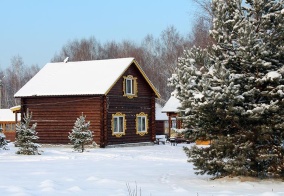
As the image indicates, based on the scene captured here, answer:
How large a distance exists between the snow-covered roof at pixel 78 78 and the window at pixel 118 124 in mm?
2466

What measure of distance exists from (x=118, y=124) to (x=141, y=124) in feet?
9.27

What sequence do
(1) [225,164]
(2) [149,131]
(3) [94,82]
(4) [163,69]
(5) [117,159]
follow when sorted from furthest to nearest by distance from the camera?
(4) [163,69] → (2) [149,131] → (3) [94,82] → (5) [117,159] → (1) [225,164]

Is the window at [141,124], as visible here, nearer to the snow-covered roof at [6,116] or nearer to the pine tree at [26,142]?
the pine tree at [26,142]

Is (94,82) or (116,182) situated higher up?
(94,82)

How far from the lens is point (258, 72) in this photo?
1389 centimetres

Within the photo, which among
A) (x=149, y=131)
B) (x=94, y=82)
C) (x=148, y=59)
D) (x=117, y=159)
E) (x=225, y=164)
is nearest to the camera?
(x=225, y=164)

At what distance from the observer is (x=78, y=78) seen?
3369 cm

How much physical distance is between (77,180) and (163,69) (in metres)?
59.4

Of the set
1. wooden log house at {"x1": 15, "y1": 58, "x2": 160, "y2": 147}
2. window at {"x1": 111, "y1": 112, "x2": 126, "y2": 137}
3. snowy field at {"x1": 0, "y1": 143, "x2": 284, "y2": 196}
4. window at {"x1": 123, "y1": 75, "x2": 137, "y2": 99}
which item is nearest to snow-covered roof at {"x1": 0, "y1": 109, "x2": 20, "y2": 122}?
wooden log house at {"x1": 15, "y1": 58, "x2": 160, "y2": 147}

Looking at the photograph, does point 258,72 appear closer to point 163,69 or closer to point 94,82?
point 94,82

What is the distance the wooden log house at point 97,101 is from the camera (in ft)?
103

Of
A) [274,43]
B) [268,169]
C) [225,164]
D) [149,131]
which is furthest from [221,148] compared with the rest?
[149,131]

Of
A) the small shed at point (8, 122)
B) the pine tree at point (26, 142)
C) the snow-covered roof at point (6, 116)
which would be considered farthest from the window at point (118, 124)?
the snow-covered roof at point (6, 116)

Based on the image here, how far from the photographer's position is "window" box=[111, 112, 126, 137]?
32.2 metres
